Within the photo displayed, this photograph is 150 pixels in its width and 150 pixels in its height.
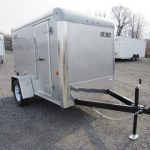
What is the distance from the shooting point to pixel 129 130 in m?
4.53

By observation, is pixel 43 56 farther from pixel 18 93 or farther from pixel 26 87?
pixel 18 93

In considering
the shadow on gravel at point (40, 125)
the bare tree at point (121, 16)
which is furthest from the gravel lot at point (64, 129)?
the bare tree at point (121, 16)

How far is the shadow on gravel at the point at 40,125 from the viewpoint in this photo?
4086 mm

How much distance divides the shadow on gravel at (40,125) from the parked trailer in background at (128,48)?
16.6 meters

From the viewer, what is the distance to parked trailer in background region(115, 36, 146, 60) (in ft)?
71.5

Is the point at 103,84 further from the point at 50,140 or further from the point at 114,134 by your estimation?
the point at 50,140

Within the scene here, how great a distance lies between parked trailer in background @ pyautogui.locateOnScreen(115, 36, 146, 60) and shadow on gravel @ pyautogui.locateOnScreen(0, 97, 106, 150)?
1659 centimetres

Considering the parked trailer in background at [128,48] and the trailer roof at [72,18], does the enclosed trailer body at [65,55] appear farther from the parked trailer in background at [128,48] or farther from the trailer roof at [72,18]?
the parked trailer in background at [128,48]

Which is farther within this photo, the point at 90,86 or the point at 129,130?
the point at 90,86

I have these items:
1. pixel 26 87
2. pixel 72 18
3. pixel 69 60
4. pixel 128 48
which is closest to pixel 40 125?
pixel 26 87

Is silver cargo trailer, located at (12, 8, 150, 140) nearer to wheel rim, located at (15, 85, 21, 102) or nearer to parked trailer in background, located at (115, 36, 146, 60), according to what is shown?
wheel rim, located at (15, 85, 21, 102)

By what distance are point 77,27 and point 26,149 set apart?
270 cm

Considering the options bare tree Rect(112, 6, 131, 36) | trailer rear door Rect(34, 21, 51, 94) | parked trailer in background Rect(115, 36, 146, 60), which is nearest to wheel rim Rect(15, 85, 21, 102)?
trailer rear door Rect(34, 21, 51, 94)

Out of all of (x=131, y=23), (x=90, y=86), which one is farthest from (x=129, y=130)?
(x=131, y=23)
